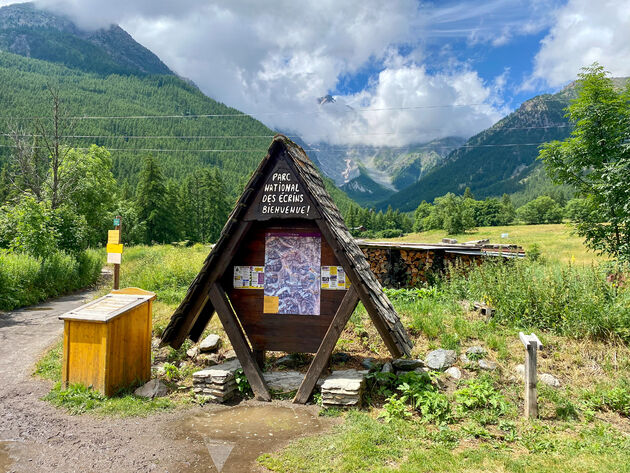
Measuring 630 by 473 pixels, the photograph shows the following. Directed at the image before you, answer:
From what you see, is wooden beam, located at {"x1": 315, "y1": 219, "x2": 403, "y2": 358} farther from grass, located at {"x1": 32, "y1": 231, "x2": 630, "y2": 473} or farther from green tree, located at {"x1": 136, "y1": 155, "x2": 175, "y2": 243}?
green tree, located at {"x1": 136, "y1": 155, "x2": 175, "y2": 243}

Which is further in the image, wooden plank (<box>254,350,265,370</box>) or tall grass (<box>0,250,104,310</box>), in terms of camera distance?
tall grass (<box>0,250,104,310</box>)

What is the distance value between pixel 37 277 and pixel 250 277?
1225cm

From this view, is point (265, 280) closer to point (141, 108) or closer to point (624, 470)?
point (624, 470)

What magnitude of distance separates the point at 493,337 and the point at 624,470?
3.56 meters

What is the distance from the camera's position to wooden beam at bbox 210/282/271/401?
20.6 ft

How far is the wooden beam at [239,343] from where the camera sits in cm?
627

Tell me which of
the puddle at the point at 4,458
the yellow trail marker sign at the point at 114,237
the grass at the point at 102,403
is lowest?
the puddle at the point at 4,458

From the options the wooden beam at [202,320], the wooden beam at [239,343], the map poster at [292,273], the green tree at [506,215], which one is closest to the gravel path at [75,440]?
the wooden beam at [239,343]

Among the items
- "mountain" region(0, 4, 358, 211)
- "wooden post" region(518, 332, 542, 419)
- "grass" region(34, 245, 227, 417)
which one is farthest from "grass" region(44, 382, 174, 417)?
"mountain" region(0, 4, 358, 211)

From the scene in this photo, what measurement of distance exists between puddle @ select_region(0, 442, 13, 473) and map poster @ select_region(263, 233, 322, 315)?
11.7 feet

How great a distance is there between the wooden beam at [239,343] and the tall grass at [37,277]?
10211 millimetres

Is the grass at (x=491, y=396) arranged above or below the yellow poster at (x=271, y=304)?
below

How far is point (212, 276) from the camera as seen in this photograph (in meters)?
6.45

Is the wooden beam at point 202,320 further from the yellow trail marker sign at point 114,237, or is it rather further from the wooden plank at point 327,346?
the yellow trail marker sign at point 114,237
